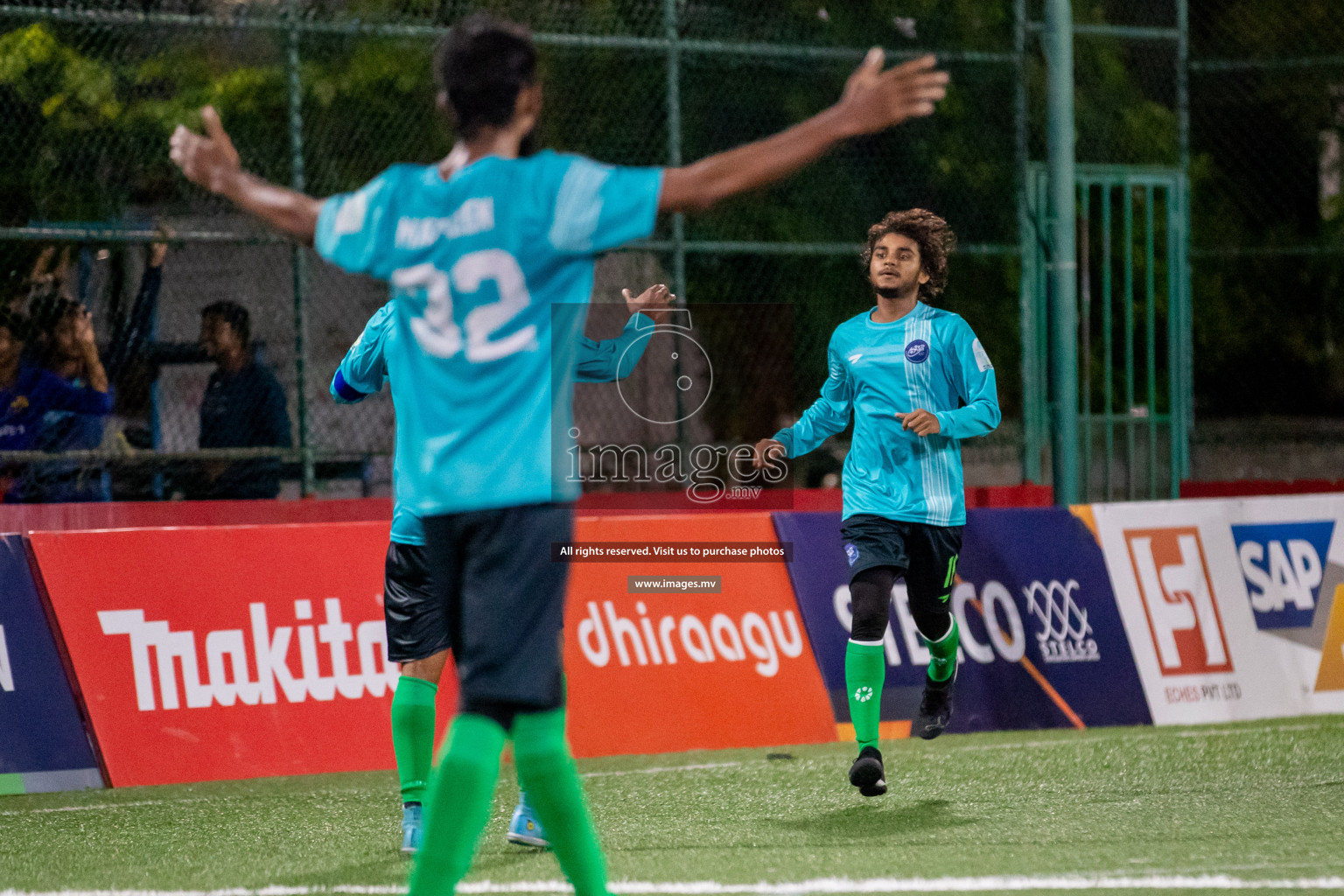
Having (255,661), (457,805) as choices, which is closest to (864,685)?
(255,661)

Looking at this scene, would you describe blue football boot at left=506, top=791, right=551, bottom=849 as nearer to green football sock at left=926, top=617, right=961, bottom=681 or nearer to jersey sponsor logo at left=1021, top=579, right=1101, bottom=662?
green football sock at left=926, top=617, right=961, bottom=681

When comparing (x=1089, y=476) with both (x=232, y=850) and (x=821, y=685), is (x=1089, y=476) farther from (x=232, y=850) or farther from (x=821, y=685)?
(x=232, y=850)

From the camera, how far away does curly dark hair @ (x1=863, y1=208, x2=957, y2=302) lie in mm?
6664

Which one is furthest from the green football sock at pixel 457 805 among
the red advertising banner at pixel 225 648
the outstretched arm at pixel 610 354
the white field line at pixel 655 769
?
the red advertising banner at pixel 225 648

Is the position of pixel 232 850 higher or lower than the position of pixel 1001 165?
lower

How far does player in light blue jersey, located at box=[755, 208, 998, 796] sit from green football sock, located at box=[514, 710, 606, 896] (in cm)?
288

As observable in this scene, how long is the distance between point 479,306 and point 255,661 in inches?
178

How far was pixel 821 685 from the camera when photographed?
837cm

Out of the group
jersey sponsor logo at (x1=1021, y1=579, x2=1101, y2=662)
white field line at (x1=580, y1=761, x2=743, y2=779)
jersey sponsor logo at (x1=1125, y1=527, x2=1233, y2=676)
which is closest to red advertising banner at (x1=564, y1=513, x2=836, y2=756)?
white field line at (x1=580, y1=761, x2=743, y2=779)

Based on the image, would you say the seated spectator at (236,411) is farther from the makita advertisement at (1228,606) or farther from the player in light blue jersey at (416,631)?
the makita advertisement at (1228,606)

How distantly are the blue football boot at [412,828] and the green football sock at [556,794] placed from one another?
6.32 ft

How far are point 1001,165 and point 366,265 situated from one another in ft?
30.0

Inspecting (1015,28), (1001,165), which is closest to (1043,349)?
(1001,165)

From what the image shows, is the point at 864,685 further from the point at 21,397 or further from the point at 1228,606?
the point at 21,397
